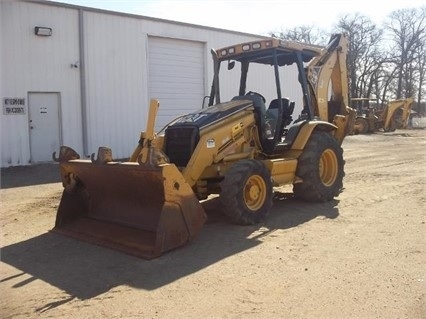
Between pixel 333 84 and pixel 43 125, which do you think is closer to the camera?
pixel 333 84

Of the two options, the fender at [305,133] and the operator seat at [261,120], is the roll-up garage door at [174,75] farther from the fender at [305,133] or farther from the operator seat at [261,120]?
the operator seat at [261,120]

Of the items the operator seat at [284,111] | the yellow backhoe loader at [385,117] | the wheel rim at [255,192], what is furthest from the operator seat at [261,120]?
the yellow backhoe loader at [385,117]

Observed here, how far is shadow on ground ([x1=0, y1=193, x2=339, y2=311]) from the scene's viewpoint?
500 cm

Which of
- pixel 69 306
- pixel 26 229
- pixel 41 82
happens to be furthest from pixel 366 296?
pixel 41 82

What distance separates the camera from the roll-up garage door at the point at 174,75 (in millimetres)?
17703

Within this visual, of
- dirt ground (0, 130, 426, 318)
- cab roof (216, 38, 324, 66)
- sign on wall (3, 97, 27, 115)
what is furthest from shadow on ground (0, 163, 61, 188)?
cab roof (216, 38, 324, 66)

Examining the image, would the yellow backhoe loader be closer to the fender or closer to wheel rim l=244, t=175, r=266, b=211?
the fender

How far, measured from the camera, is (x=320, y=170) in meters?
8.78

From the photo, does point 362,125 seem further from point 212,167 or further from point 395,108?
point 212,167

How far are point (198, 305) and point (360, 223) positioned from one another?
3544 millimetres

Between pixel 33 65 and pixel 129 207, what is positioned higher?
pixel 33 65

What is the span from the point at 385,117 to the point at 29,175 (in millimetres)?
24637

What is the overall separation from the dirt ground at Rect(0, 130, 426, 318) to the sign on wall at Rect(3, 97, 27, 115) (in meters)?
6.55

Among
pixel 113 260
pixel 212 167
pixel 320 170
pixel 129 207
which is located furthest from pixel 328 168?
pixel 113 260
